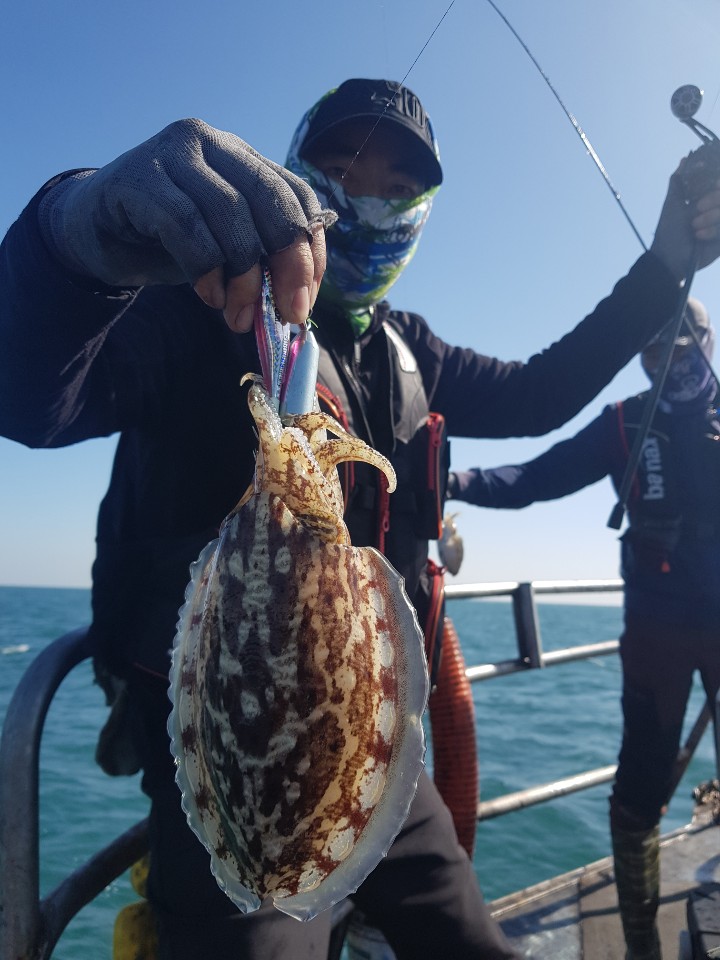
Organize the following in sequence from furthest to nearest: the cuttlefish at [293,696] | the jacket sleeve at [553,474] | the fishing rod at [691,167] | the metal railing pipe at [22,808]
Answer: the jacket sleeve at [553,474]
the fishing rod at [691,167]
the metal railing pipe at [22,808]
the cuttlefish at [293,696]

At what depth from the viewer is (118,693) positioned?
2139mm

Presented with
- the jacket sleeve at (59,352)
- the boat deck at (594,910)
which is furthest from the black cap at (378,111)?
the boat deck at (594,910)

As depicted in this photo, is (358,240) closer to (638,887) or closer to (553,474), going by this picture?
(553,474)

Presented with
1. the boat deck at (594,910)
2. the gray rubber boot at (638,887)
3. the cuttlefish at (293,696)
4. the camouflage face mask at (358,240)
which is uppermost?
the camouflage face mask at (358,240)

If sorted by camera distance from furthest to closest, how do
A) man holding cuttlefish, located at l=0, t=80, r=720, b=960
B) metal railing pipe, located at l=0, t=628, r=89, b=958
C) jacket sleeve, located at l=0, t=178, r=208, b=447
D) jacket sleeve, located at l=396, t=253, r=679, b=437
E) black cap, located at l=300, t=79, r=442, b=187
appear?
jacket sleeve, located at l=396, t=253, r=679, b=437 → black cap, located at l=300, t=79, r=442, b=187 → metal railing pipe, located at l=0, t=628, r=89, b=958 → jacket sleeve, located at l=0, t=178, r=208, b=447 → man holding cuttlefish, located at l=0, t=80, r=720, b=960

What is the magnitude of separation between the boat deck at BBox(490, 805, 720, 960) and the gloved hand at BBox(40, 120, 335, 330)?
10.8 ft

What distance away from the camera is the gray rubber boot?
3.46 metres

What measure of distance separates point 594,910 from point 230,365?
13.2 ft

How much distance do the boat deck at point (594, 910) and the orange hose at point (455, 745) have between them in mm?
658

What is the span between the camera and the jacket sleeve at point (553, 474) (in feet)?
15.7

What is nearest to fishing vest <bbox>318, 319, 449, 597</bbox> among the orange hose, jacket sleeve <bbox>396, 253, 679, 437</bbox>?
jacket sleeve <bbox>396, 253, 679, 437</bbox>

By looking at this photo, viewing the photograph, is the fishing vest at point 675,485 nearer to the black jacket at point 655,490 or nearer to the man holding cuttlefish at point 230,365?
the black jacket at point 655,490

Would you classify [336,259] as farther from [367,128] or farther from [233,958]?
[233,958]

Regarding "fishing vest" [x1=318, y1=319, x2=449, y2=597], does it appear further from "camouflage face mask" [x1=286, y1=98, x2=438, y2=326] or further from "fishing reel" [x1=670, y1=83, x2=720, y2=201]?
"fishing reel" [x1=670, y1=83, x2=720, y2=201]
